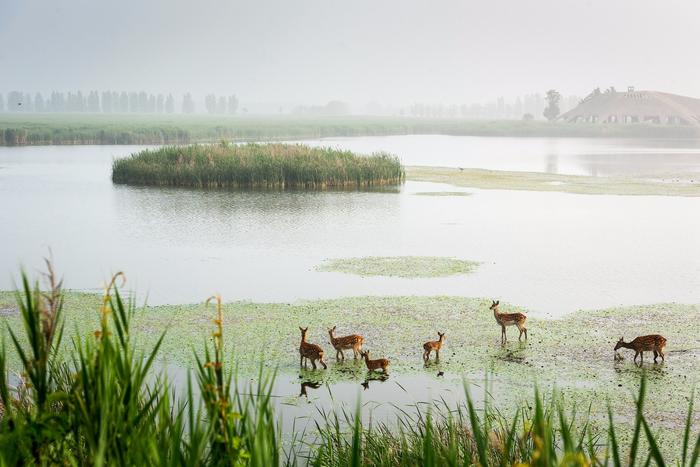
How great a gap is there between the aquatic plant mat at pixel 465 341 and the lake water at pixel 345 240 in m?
0.78

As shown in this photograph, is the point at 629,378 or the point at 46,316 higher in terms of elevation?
the point at 46,316

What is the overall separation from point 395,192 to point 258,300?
47.5ft

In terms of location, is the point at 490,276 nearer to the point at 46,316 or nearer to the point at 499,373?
the point at 499,373

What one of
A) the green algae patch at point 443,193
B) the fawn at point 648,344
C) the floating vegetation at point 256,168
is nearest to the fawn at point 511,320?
the fawn at point 648,344

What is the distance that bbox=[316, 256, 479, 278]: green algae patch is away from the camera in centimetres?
1412

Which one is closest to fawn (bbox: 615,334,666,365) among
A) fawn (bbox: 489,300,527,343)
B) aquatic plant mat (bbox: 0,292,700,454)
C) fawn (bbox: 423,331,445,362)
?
aquatic plant mat (bbox: 0,292,700,454)

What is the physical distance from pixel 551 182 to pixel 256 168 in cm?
1059

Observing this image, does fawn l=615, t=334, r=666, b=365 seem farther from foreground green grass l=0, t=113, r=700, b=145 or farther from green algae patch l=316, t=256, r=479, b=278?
foreground green grass l=0, t=113, r=700, b=145

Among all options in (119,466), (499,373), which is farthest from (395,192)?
(119,466)

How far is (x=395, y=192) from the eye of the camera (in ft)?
86.1

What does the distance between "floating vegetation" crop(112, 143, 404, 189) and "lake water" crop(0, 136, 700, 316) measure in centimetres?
114

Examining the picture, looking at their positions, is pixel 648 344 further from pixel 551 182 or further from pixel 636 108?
pixel 636 108

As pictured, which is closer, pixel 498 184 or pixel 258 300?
pixel 258 300

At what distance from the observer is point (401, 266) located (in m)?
14.7
